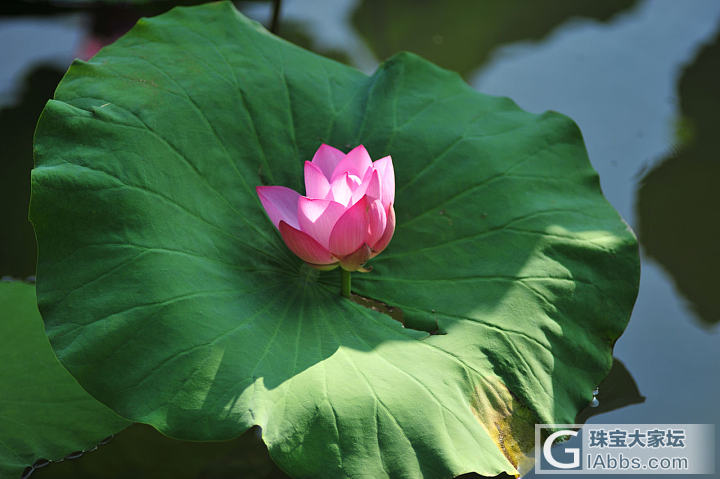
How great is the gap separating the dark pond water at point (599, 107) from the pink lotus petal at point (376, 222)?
0.54 m

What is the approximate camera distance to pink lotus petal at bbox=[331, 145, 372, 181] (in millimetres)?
1319

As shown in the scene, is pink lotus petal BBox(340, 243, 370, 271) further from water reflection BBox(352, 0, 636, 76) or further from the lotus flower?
water reflection BBox(352, 0, 636, 76)

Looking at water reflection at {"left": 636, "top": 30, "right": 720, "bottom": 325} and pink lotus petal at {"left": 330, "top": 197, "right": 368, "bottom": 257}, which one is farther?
water reflection at {"left": 636, "top": 30, "right": 720, "bottom": 325}

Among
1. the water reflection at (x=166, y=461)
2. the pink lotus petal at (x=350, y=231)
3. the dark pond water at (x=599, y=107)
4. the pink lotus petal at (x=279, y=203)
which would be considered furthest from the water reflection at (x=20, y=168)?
the pink lotus petal at (x=350, y=231)

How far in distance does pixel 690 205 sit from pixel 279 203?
1394 millimetres

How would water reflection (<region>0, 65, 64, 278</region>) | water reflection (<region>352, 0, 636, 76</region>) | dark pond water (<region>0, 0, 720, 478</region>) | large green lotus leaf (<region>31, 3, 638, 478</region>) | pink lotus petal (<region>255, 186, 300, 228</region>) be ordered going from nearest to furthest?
large green lotus leaf (<region>31, 3, 638, 478</region>) → pink lotus petal (<region>255, 186, 300, 228</region>) → dark pond water (<region>0, 0, 720, 478</region>) → water reflection (<region>0, 65, 64, 278</region>) → water reflection (<region>352, 0, 636, 76</region>)

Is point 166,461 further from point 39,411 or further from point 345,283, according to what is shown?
point 345,283

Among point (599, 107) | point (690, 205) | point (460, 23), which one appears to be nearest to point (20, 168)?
point (460, 23)

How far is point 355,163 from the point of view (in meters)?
1.32

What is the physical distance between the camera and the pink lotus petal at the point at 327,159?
4.51ft

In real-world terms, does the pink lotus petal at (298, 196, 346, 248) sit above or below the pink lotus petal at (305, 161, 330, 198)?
below

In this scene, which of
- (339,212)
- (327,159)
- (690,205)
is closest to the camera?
(339,212)

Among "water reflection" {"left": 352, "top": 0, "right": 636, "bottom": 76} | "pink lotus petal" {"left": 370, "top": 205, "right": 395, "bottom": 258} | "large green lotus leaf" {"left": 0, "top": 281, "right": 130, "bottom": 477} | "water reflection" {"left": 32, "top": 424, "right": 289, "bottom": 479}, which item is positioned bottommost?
"water reflection" {"left": 32, "top": 424, "right": 289, "bottom": 479}

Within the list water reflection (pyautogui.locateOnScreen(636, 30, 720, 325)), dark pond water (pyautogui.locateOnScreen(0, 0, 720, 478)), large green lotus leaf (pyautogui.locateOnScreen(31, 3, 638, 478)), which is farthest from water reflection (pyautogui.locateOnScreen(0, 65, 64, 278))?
water reflection (pyautogui.locateOnScreen(636, 30, 720, 325))
